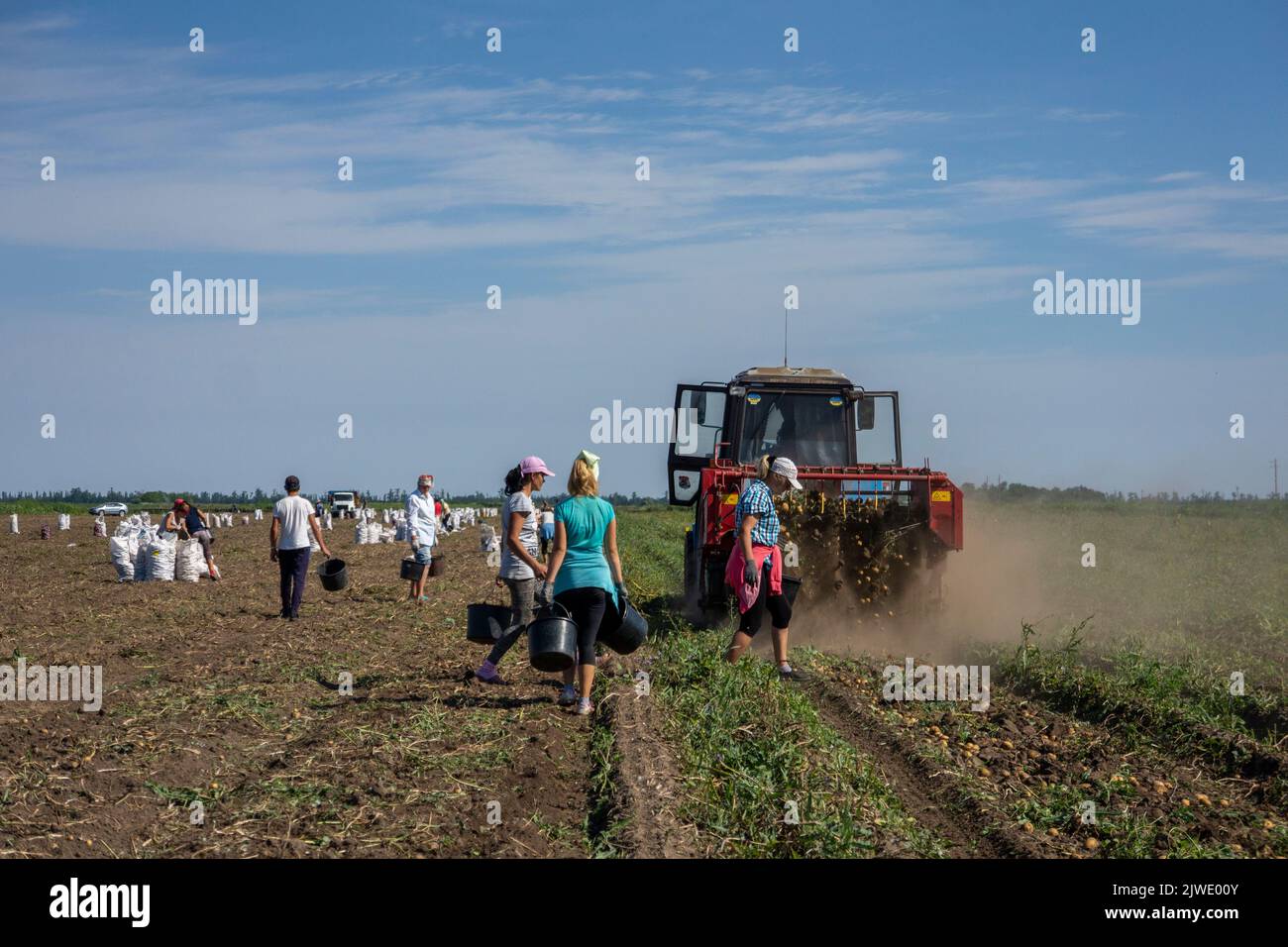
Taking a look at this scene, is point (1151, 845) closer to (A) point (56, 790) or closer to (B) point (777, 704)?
(B) point (777, 704)

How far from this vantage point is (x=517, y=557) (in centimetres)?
1045

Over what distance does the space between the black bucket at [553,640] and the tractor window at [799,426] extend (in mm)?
6529

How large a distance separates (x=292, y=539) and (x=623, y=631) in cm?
716

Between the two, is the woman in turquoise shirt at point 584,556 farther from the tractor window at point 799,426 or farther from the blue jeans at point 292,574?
the blue jeans at point 292,574

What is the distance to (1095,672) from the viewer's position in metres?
11.2

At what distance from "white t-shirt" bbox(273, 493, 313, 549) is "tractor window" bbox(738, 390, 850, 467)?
5.59 m

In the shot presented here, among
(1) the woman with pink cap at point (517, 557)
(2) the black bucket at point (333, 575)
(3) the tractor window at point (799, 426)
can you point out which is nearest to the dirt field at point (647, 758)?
(1) the woman with pink cap at point (517, 557)

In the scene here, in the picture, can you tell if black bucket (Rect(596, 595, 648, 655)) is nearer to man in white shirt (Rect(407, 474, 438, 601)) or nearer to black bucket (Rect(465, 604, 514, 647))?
black bucket (Rect(465, 604, 514, 647))

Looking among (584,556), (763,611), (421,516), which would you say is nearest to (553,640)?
(584,556)

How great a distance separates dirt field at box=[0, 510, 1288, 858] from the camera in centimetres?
646

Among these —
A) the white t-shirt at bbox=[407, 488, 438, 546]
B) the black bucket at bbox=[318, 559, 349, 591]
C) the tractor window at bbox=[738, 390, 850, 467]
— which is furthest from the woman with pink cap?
the white t-shirt at bbox=[407, 488, 438, 546]
